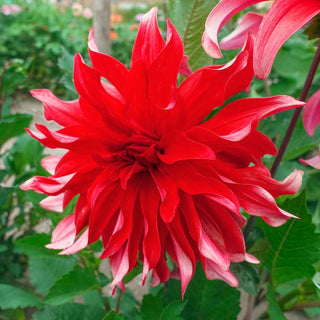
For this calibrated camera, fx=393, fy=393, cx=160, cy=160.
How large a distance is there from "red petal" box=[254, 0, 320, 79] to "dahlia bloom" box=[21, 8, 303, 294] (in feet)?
0.08

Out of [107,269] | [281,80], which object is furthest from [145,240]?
[281,80]

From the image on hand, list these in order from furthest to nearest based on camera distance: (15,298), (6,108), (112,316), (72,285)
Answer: (6,108) → (15,298) → (72,285) → (112,316)

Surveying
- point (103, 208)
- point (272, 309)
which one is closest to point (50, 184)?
point (103, 208)

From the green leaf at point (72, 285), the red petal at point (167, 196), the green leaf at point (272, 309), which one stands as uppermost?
the red petal at point (167, 196)

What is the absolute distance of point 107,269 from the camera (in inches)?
23.4

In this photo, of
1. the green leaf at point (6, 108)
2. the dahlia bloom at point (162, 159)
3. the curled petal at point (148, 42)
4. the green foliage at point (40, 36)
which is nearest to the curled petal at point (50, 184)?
the dahlia bloom at point (162, 159)

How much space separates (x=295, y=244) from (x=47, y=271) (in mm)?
436

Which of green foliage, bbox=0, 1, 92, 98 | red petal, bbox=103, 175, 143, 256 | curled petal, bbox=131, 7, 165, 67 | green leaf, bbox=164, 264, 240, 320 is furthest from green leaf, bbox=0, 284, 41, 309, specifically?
green foliage, bbox=0, 1, 92, 98

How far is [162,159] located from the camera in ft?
1.09

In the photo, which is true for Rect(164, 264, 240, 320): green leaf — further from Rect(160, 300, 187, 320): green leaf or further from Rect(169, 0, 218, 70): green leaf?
Rect(169, 0, 218, 70): green leaf

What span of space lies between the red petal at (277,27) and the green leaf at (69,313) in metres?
0.36

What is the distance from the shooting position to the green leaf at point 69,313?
48 centimetres

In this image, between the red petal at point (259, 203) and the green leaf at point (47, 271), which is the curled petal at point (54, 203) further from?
the green leaf at point (47, 271)

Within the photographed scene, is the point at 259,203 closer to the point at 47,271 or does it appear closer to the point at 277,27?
the point at 277,27
